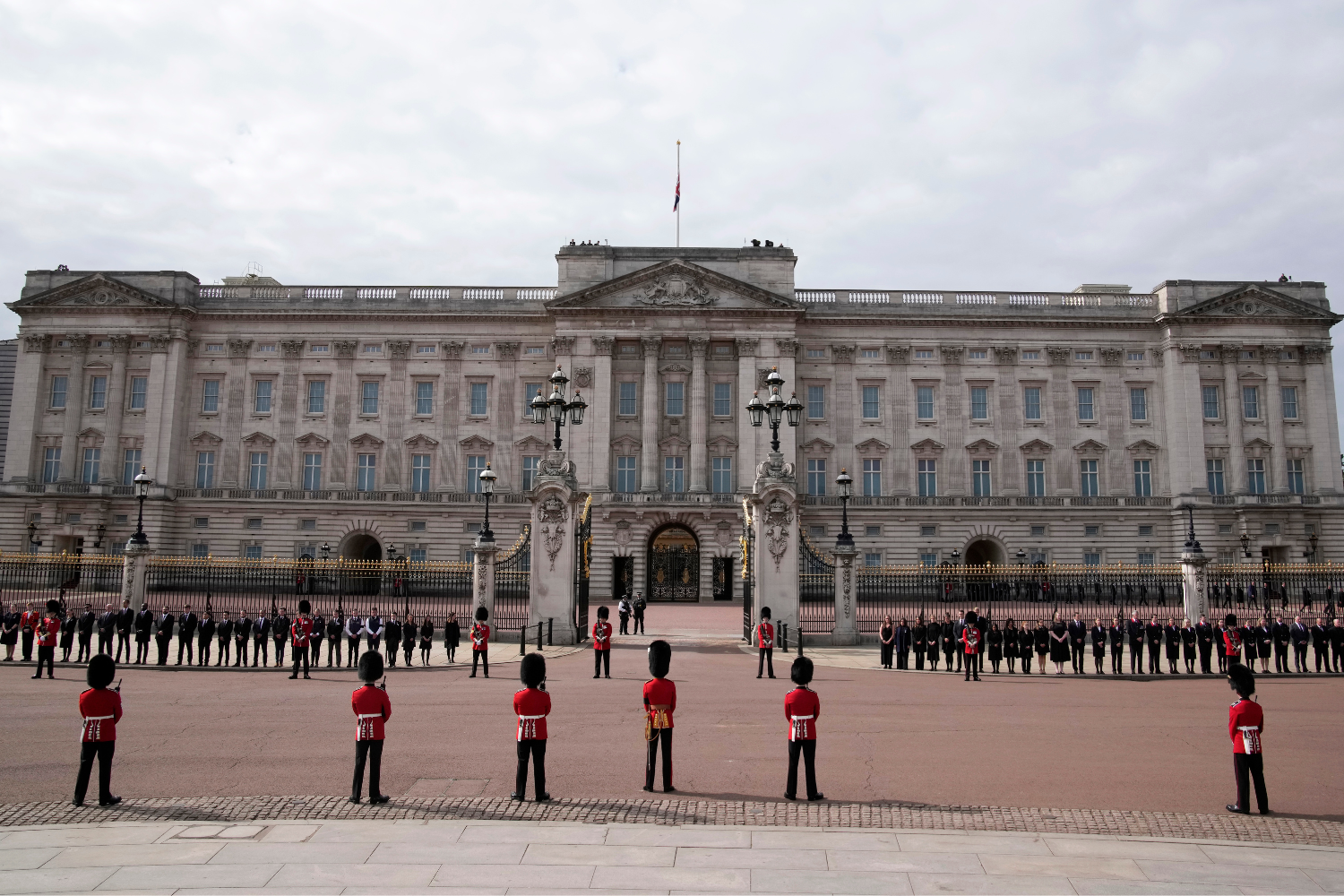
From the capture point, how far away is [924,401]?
5662 centimetres

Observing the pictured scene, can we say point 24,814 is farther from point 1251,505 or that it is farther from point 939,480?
point 1251,505

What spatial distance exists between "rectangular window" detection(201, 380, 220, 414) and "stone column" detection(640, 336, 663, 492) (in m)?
26.6

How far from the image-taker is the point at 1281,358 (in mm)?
55969

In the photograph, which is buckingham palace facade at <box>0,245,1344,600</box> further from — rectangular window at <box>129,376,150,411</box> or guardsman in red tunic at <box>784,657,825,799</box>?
guardsman in red tunic at <box>784,657,825,799</box>

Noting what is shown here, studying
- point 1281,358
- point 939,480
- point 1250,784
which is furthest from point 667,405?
point 1250,784

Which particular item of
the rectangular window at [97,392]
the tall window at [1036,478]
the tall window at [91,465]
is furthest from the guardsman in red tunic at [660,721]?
the rectangular window at [97,392]

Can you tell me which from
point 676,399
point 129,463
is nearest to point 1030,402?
point 676,399

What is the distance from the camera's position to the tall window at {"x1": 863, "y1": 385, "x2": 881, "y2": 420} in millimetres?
56438

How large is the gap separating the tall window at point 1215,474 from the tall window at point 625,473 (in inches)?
1347

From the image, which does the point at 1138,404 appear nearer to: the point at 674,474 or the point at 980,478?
the point at 980,478

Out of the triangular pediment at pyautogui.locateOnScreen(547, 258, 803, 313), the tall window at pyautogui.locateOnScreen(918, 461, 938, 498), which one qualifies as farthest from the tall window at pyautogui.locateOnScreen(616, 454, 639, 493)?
the tall window at pyautogui.locateOnScreen(918, 461, 938, 498)

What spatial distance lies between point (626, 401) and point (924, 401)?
59.7ft

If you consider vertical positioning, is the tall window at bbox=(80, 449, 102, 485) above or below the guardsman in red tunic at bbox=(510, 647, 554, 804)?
above

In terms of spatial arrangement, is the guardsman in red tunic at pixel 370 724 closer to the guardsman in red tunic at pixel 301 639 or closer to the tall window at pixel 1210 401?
the guardsman in red tunic at pixel 301 639
